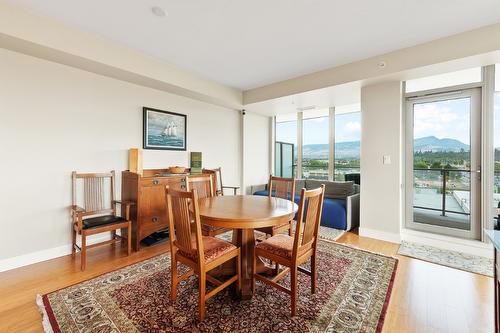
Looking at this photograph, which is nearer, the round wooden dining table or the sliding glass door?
the round wooden dining table

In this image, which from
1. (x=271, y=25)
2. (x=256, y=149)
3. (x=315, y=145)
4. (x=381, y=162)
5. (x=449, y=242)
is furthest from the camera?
(x=256, y=149)

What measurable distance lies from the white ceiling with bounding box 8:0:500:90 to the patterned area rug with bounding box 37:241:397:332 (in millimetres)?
2669

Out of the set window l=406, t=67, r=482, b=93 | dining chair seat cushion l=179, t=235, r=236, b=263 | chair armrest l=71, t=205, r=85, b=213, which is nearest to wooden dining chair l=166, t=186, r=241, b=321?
dining chair seat cushion l=179, t=235, r=236, b=263

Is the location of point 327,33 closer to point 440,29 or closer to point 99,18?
point 440,29

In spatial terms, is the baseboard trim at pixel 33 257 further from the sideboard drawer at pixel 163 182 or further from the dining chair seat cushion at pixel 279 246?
the dining chair seat cushion at pixel 279 246

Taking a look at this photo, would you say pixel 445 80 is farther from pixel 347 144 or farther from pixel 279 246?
pixel 279 246

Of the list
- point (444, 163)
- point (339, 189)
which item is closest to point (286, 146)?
point (339, 189)

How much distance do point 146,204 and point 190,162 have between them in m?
1.41

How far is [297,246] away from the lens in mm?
1750

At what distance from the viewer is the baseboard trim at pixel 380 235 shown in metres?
3.41

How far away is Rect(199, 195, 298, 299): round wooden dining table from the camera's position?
1.78 meters

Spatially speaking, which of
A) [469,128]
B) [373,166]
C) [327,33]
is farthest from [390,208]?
[327,33]

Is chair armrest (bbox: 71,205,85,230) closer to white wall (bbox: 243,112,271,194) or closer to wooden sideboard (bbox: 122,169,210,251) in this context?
wooden sideboard (bbox: 122,169,210,251)

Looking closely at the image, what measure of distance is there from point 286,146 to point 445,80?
11.5ft
